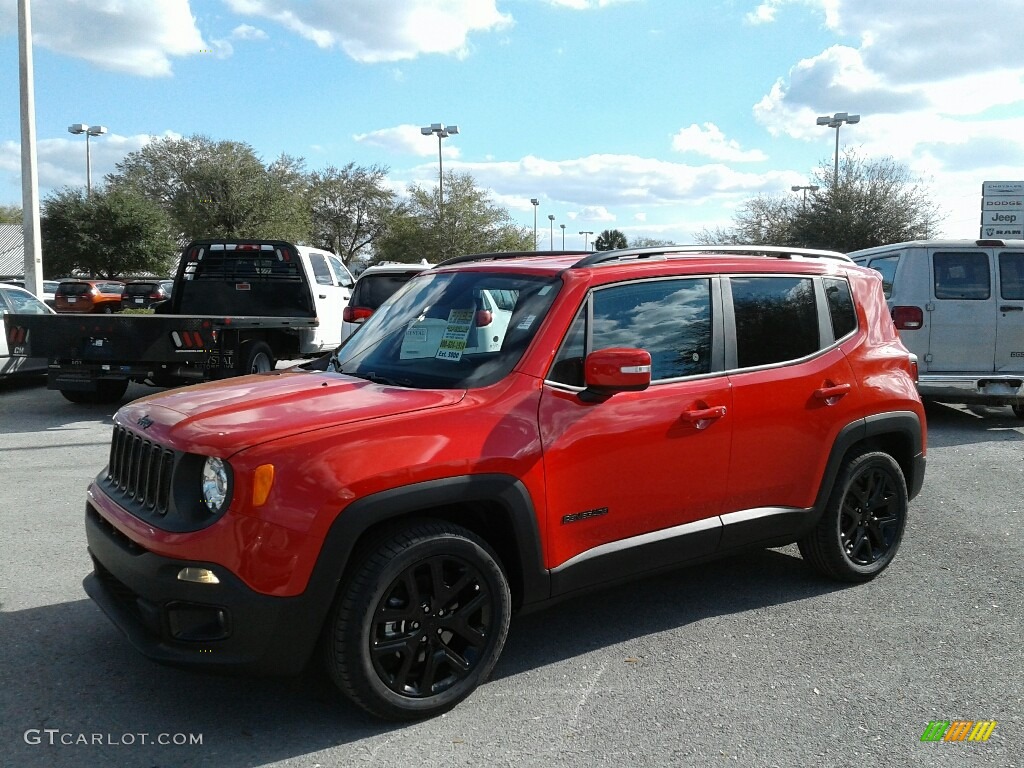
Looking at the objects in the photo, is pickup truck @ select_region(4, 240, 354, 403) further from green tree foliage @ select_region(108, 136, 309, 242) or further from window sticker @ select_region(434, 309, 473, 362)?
green tree foliage @ select_region(108, 136, 309, 242)

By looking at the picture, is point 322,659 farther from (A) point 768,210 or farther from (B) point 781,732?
(A) point 768,210

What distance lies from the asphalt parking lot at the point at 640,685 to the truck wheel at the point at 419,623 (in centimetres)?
16

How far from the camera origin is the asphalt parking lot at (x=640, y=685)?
3164 mm

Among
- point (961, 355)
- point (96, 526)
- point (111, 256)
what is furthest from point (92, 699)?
point (111, 256)

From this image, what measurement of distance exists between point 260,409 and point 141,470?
0.55m

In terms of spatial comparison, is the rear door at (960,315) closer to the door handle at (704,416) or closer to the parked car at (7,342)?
the door handle at (704,416)

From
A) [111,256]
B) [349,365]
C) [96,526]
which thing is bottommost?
[96,526]

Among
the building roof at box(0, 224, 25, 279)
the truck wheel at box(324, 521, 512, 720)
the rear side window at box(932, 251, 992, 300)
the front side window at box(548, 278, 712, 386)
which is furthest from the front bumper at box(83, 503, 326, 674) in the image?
the building roof at box(0, 224, 25, 279)

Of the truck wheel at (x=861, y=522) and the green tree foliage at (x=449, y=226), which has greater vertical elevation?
the green tree foliage at (x=449, y=226)

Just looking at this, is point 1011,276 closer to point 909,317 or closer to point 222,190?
point 909,317

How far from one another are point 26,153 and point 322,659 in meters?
19.4

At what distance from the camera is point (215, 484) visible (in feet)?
10.2

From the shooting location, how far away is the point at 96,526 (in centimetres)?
363

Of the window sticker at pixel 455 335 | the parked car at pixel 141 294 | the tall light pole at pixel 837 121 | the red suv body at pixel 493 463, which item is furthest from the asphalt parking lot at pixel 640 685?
the tall light pole at pixel 837 121
